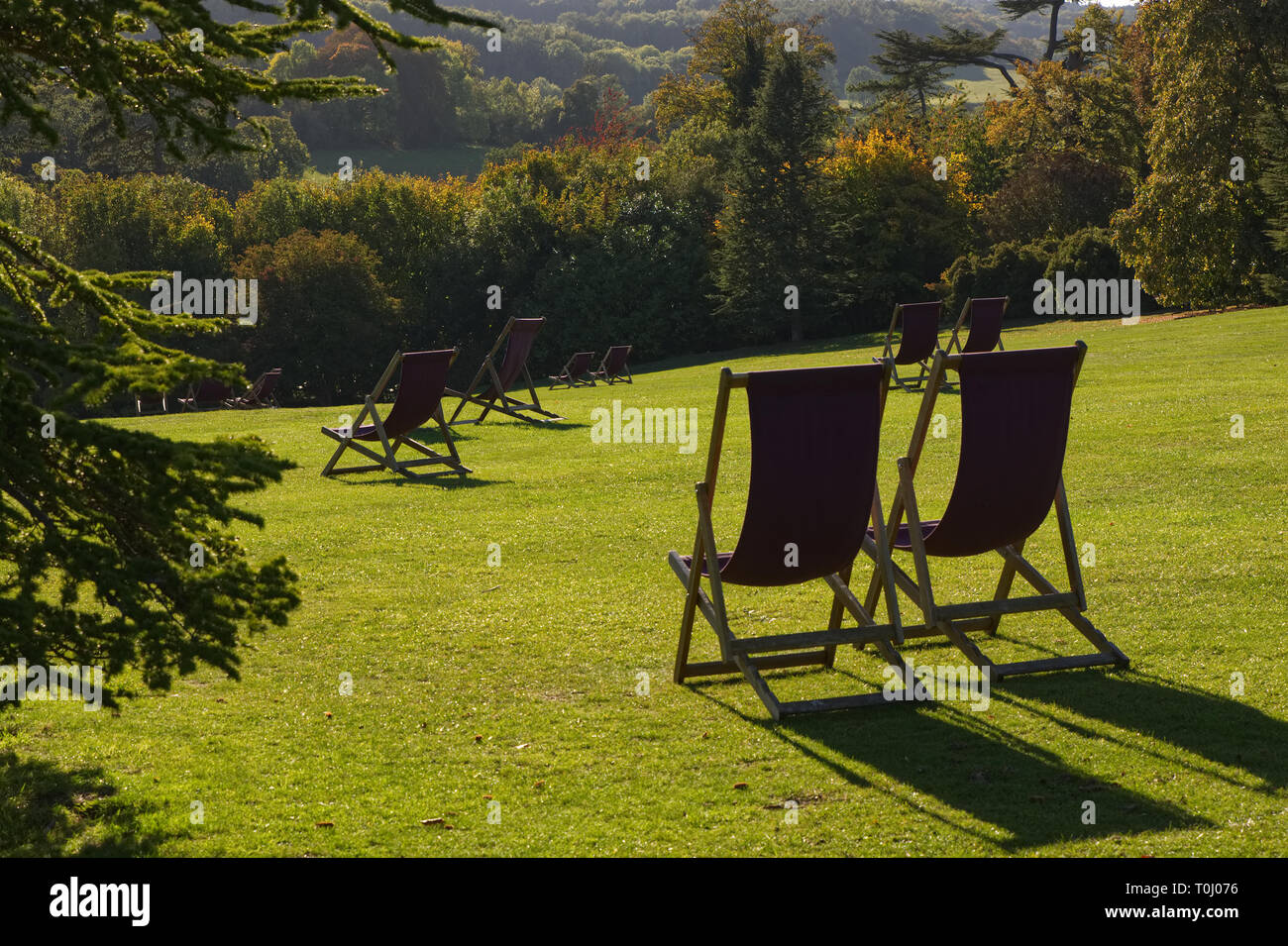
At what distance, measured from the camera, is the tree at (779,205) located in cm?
4038

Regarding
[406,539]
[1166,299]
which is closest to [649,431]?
[406,539]

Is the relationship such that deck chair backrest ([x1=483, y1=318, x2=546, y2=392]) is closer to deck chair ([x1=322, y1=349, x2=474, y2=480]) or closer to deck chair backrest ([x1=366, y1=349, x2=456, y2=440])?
deck chair ([x1=322, y1=349, x2=474, y2=480])

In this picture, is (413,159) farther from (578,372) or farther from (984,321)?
(984,321)

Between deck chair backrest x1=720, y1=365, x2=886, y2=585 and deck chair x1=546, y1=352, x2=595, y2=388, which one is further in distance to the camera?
deck chair x1=546, y1=352, x2=595, y2=388

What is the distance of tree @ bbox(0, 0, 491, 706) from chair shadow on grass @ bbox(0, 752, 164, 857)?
766 millimetres

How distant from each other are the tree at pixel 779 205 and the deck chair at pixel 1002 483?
114 ft

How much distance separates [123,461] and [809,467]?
2.77 m

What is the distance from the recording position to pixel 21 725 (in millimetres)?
5348

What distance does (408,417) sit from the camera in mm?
13062

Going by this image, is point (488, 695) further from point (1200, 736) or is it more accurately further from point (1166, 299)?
point (1166, 299)

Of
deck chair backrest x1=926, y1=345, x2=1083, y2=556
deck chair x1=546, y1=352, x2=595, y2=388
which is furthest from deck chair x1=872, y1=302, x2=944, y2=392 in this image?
deck chair backrest x1=926, y1=345, x2=1083, y2=556

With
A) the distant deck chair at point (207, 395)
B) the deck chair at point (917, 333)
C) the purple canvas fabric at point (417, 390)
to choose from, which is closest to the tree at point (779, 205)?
the distant deck chair at point (207, 395)

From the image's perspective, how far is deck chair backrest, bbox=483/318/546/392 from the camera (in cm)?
1766

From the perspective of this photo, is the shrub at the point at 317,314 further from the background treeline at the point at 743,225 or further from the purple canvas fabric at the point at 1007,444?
the purple canvas fabric at the point at 1007,444
